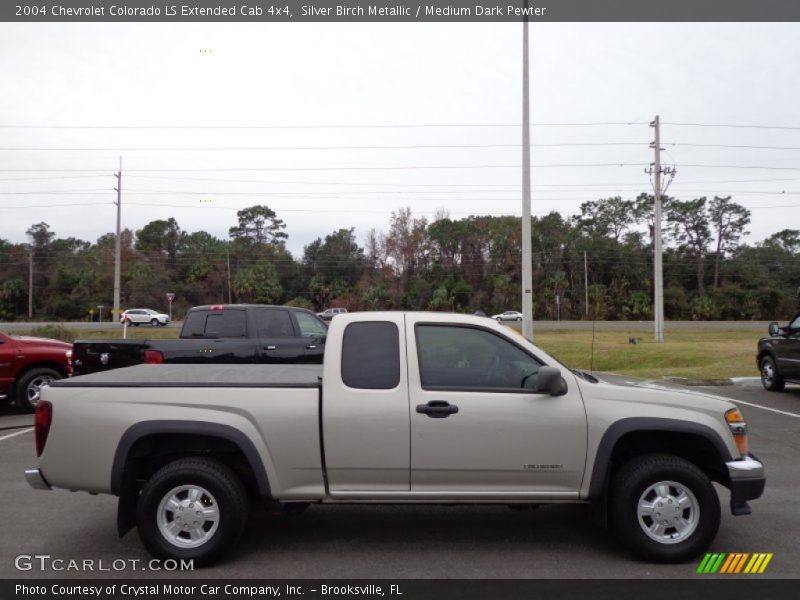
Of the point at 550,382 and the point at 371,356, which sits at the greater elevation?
the point at 371,356

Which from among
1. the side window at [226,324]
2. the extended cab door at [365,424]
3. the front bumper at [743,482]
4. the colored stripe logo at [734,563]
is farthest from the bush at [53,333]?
the front bumper at [743,482]

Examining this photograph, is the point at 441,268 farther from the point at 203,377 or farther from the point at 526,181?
the point at 203,377

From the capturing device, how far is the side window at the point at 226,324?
11.7 m

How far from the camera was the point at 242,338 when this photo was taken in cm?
1167

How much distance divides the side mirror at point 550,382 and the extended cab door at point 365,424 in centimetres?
93

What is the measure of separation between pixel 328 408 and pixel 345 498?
2.12ft

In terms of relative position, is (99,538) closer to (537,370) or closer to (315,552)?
(315,552)

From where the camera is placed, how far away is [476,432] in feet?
15.5

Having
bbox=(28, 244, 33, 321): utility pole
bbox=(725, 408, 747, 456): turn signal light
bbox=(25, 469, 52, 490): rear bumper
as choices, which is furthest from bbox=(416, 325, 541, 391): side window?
bbox=(28, 244, 33, 321): utility pole

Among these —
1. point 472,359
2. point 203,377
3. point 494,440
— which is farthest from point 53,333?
point 494,440

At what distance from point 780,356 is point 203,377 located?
42.6 feet

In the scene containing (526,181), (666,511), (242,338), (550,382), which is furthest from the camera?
(526,181)

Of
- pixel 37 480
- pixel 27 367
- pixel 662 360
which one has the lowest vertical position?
pixel 662 360

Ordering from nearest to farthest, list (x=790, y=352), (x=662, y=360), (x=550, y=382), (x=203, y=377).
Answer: (x=550, y=382), (x=203, y=377), (x=790, y=352), (x=662, y=360)
